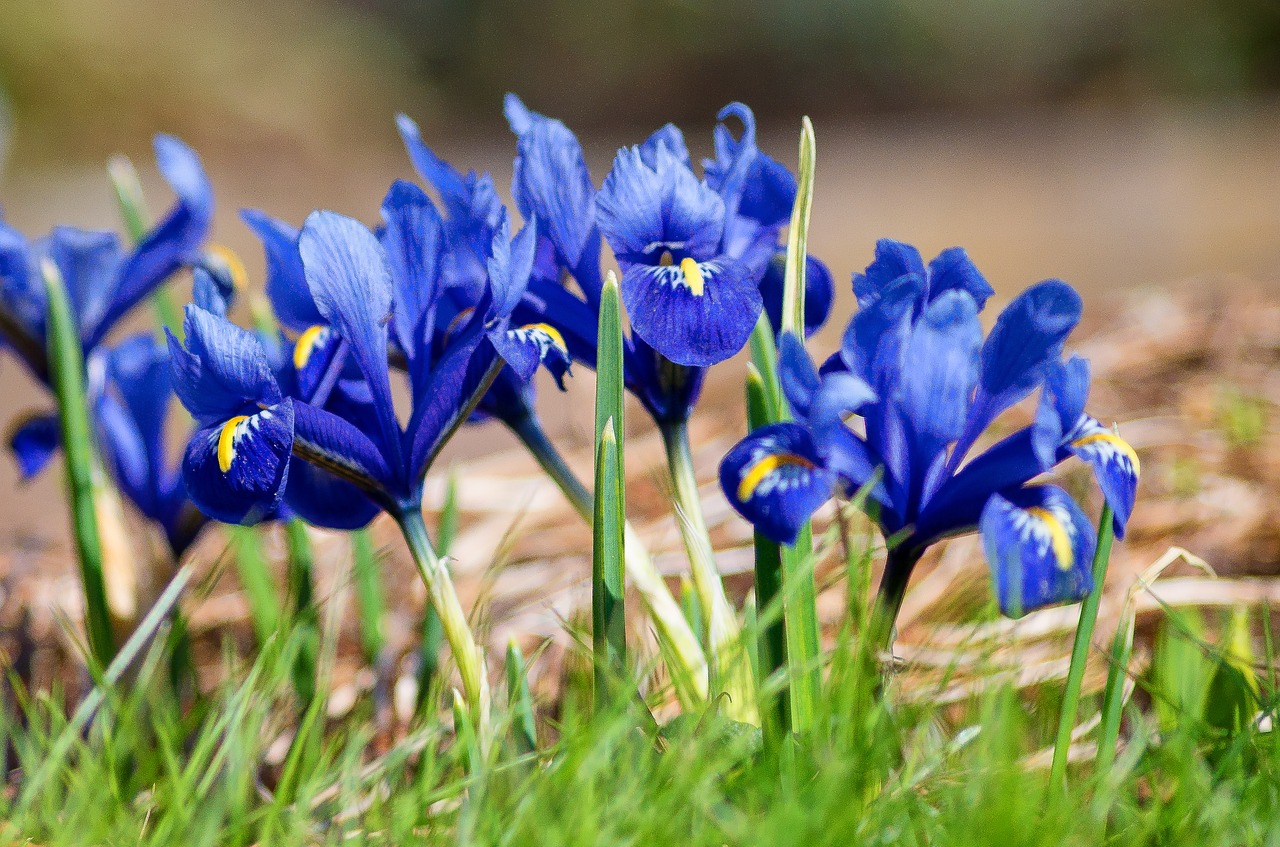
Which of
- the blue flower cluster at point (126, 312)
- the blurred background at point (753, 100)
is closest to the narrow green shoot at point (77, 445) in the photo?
the blue flower cluster at point (126, 312)

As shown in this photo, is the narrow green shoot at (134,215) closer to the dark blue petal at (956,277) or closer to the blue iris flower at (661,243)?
the blue iris flower at (661,243)

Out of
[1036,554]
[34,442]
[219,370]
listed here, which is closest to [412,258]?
[219,370]

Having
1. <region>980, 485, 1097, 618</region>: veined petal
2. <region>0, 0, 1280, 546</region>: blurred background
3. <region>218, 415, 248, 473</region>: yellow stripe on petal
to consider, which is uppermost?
<region>0, 0, 1280, 546</region>: blurred background

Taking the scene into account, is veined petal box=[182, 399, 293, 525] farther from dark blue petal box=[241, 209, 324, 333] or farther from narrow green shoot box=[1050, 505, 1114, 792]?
narrow green shoot box=[1050, 505, 1114, 792]

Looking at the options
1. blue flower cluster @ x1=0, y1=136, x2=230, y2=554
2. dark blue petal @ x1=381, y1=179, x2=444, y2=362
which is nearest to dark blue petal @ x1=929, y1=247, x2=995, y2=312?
dark blue petal @ x1=381, y1=179, x2=444, y2=362

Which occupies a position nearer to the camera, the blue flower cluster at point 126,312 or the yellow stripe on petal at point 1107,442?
the yellow stripe on petal at point 1107,442

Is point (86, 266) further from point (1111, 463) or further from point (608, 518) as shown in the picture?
point (1111, 463)
